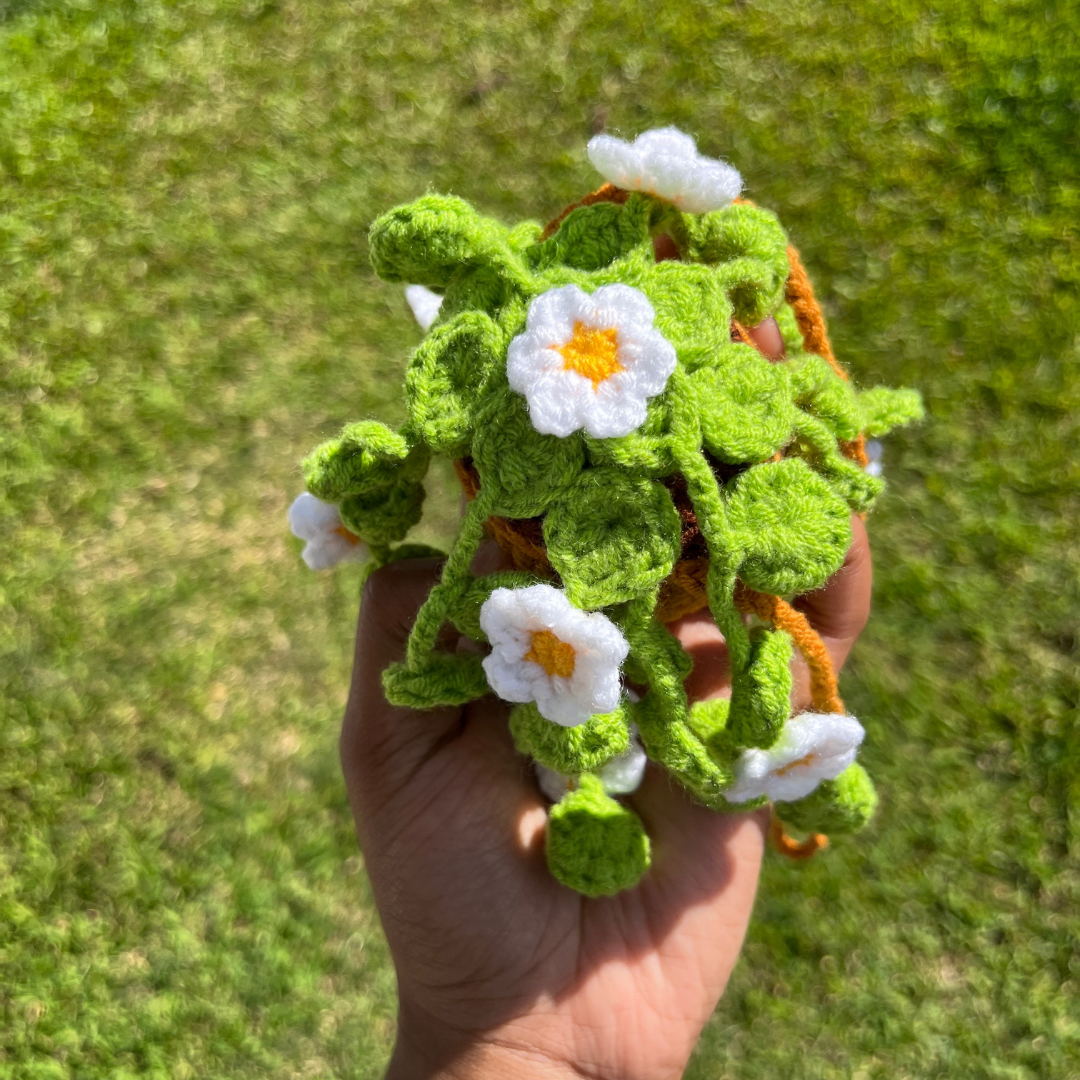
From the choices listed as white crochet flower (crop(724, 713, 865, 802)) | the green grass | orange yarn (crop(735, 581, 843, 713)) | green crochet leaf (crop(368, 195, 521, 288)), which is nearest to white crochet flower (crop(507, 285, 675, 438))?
green crochet leaf (crop(368, 195, 521, 288))

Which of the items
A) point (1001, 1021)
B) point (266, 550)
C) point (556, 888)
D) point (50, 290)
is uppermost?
point (50, 290)

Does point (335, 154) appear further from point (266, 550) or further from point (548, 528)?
point (548, 528)

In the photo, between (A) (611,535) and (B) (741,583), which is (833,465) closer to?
(B) (741,583)

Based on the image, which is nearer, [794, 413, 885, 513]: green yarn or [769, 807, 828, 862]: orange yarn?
[794, 413, 885, 513]: green yarn

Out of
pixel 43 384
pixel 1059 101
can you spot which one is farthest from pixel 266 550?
pixel 1059 101

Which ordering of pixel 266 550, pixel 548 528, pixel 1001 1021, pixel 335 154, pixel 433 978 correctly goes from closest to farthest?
pixel 548 528, pixel 433 978, pixel 1001 1021, pixel 266 550, pixel 335 154

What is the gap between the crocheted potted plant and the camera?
79 centimetres

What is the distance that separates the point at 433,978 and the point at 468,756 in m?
0.29

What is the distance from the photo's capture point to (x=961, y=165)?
79.7 inches

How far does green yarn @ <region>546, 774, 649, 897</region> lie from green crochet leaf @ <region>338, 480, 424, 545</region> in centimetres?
40

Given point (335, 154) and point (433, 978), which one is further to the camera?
point (335, 154)

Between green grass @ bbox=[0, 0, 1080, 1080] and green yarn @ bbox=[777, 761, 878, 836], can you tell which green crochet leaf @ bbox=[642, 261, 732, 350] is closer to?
green yarn @ bbox=[777, 761, 878, 836]

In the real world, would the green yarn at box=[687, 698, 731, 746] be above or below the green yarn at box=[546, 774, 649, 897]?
above

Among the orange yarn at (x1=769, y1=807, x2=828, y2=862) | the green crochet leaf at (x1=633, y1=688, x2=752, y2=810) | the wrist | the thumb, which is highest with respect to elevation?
the green crochet leaf at (x1=633, y1=688, x2=752, y2=810)
